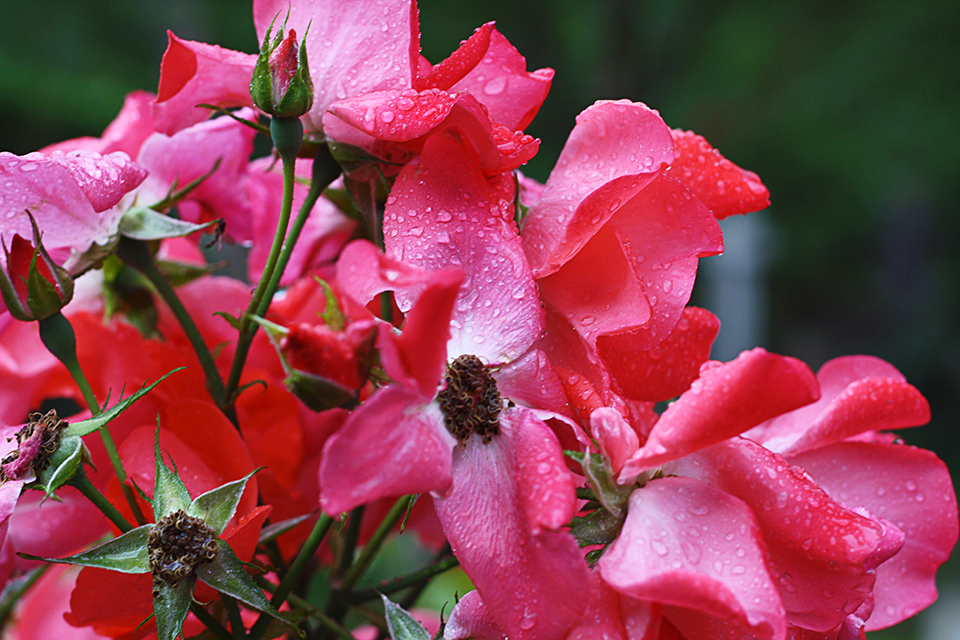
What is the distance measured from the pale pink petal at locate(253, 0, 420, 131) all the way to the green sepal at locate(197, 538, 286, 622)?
18cm

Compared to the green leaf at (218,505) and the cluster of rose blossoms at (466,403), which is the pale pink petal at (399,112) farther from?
the green leaf at (218,505)

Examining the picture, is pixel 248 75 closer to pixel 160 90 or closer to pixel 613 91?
pixel 160 90

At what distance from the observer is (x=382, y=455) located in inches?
9.0

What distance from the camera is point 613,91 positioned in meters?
2.40

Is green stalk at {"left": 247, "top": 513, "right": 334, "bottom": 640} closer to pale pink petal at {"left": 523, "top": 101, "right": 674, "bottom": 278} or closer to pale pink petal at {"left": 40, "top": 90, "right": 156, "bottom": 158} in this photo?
pale pink petal at {"left": 523, "top": 101, "right": 674, "bottom": 278}

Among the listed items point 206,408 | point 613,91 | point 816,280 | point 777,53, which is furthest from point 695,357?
point 816,280

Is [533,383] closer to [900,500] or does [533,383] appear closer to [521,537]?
[521,537]

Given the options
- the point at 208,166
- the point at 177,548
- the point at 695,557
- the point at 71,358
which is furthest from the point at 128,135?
the point at 695,557

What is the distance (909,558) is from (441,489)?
0.82ft

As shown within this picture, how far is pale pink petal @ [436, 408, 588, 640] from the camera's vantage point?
0.25 metres

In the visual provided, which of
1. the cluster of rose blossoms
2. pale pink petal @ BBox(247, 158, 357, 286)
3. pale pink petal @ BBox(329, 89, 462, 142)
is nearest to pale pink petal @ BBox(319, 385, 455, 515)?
the cluster of rose blossoms

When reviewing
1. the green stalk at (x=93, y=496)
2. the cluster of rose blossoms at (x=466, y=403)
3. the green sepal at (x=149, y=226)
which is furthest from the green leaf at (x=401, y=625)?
the green sepal at (x=149, y=226)

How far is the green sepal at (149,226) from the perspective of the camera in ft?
1.26

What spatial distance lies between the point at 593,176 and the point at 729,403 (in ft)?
0.39
